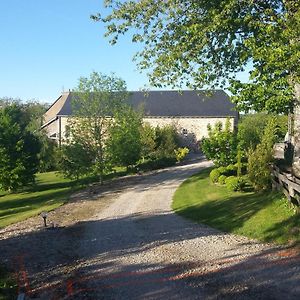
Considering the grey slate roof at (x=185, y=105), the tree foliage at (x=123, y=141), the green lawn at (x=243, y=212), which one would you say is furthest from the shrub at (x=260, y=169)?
the grey slate roof at (x=185, y=105)

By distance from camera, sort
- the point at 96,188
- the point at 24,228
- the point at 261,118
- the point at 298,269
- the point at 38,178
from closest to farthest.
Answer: the point at 298,269 < the point at 24,228 < the point at 96,188 < the point at 38,178 < the point at 261,118

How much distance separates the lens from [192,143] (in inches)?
1960

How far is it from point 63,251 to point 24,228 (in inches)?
172

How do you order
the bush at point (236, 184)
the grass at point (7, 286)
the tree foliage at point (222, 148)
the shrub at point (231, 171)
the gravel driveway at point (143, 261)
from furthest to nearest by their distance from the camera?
1. the tree foliage at point (222, 148)
2. the shrub at point (231, 171)
3. the bush at point (236, 184)
4. the grass at point (7, 286)
5. the gravel driveway at point (143, 261)

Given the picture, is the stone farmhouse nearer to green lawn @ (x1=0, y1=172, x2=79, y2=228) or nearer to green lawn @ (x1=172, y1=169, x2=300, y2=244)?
green lawn @ (x1=0, y1=172, x2=79, y2=228)

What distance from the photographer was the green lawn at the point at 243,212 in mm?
11031

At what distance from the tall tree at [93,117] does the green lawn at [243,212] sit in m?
8.37

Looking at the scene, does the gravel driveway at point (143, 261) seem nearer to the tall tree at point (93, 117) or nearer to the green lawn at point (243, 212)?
the green lawn at point (243, 212)

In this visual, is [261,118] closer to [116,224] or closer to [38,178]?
[38,178]

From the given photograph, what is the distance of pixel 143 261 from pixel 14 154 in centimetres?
2288

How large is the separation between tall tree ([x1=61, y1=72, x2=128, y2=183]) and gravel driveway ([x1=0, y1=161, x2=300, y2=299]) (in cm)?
1084

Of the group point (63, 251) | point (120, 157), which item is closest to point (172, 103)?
point (120, 157)

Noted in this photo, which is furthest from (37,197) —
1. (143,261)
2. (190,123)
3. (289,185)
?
(190,123)

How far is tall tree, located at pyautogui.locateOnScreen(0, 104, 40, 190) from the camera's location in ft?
97.3
